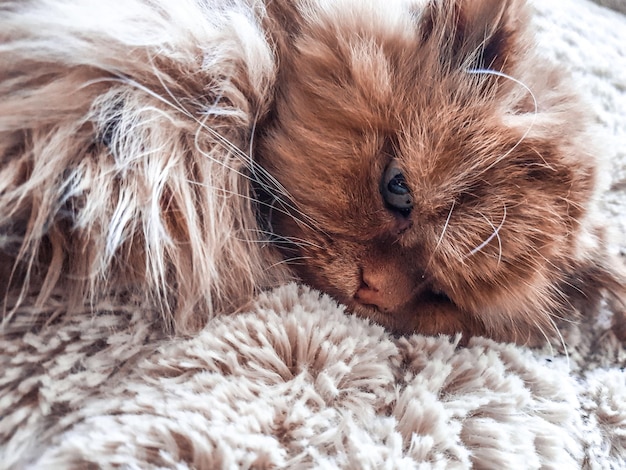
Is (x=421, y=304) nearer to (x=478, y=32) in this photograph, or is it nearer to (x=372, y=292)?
(x=372, y=292)

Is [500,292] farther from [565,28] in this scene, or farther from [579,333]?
[565,28]

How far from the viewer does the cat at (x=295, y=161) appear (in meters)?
0.80

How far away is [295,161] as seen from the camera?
3.07 ft

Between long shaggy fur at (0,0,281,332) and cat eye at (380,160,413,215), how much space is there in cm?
23

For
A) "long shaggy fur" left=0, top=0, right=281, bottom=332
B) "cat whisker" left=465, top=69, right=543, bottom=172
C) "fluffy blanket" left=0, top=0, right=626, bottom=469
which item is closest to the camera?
"fluffy blanket" left=0, top=0, right=626, bottom=469

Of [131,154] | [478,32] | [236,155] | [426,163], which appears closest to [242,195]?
Result: [236,155]

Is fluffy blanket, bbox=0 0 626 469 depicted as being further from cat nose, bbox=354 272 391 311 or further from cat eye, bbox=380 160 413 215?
cat eye, bbox=380 160 413 215

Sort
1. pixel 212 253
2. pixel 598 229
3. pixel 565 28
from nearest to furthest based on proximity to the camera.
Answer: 1. pixel 212 253
2. pixel 598 229
3. pixel 565 28

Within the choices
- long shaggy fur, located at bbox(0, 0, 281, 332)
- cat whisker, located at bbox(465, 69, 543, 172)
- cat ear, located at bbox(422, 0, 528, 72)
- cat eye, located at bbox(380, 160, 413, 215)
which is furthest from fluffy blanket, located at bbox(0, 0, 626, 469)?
cat ear, located at bbox(422, 0, 528, 72)

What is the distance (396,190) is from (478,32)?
0.33 metres

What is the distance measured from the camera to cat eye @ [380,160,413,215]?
0.91 metres

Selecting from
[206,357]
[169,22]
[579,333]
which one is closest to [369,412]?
[206,357]

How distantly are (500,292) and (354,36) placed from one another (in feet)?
1.68

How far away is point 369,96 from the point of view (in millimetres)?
923
